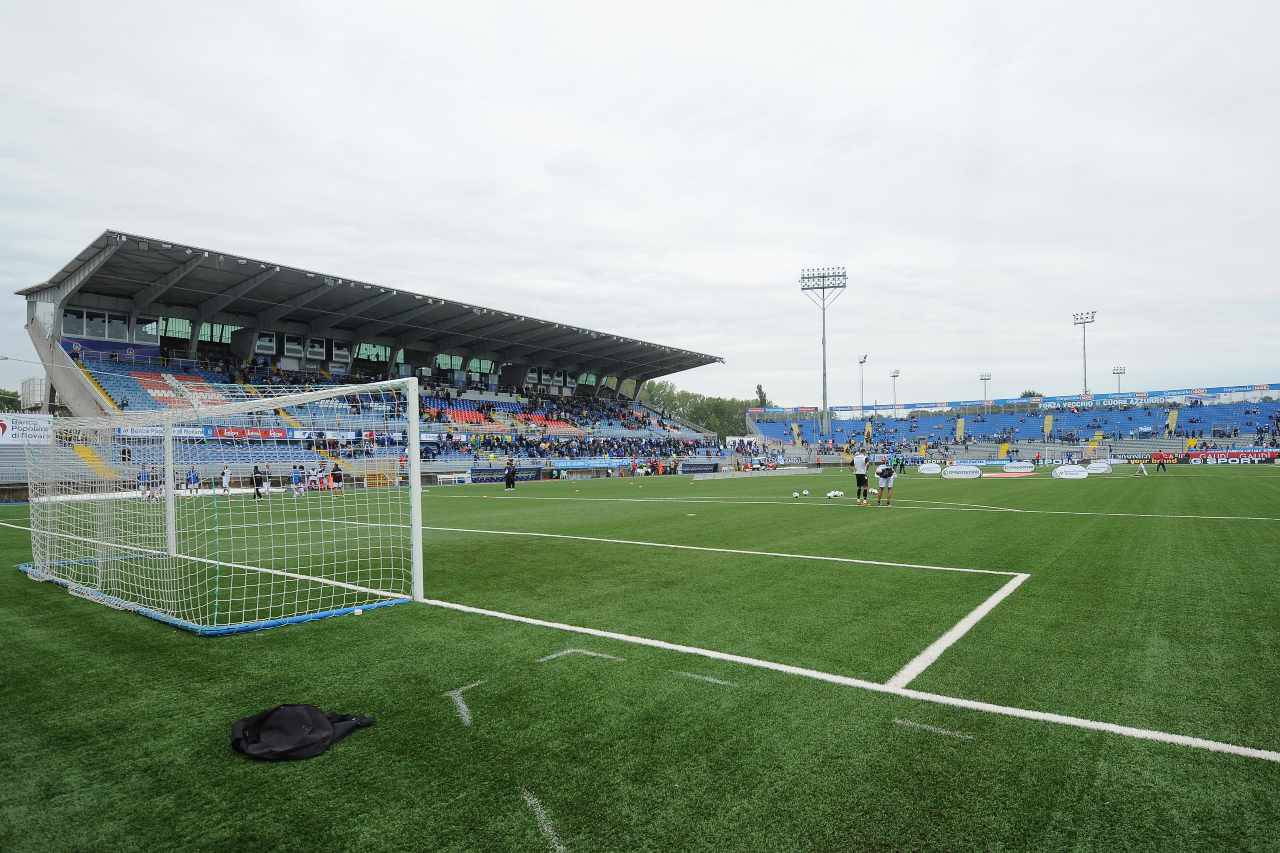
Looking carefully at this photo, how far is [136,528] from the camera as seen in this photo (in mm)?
11367

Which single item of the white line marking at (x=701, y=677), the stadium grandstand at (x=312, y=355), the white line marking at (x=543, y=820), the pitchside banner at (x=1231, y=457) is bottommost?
the pitchside banner at (x=1231, y=457)

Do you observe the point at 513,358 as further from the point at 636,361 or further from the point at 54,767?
the point at 54,767

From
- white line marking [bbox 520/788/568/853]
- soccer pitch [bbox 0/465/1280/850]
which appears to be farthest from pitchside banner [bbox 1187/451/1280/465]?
white line marking [bbox 520/788/568/853]

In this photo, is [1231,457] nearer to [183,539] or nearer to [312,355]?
[183,539]

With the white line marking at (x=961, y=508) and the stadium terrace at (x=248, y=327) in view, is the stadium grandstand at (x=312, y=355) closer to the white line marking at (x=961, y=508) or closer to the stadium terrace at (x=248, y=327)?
the stadium terrace at (x=248, y=327)

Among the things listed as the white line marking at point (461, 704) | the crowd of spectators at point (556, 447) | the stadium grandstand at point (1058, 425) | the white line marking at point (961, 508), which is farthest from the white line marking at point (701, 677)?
the stadium grandstand at point (1058, 425)

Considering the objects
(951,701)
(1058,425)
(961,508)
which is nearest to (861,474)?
(961,508)

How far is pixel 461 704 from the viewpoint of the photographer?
433cm

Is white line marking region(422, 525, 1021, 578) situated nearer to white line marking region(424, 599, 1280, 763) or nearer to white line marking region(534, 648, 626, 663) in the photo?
white line marking region(424, 599, 1280, 763)

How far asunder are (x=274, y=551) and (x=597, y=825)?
10297mm

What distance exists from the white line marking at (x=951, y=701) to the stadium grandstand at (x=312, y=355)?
9.00 metres

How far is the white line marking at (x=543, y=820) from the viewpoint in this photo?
9.16ft

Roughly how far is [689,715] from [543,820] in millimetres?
1386

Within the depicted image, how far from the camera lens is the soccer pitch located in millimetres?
2963
